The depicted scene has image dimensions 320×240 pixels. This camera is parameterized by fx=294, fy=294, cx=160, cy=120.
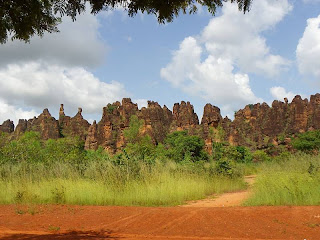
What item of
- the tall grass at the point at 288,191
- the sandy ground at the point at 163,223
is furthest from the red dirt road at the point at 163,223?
the tall grass at the point at 288,191

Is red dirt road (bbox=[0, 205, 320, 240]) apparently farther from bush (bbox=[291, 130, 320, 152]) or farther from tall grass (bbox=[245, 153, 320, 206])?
bush (bbox=[291, 130, 320, 152])

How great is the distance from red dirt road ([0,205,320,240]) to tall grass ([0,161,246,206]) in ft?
4.10

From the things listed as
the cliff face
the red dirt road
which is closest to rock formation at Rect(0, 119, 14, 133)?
the cliff face

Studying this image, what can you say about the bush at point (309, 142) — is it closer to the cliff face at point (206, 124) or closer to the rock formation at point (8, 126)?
the cliff face at point (206, 124)

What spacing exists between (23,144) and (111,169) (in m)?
8.53

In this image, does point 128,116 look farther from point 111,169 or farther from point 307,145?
point 111,169

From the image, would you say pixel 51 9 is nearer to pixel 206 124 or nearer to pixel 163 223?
pixel 163 223

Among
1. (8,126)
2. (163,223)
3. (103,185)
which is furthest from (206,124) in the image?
(163,223)

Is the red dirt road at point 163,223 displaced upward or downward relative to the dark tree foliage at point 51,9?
downward

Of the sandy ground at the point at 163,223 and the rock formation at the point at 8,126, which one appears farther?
the rock formation at the point at 8,126

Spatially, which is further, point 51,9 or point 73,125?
point 73,125

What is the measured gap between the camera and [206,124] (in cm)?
7244

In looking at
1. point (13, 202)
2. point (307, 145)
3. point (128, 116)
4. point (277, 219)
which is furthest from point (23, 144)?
point (128, 116)

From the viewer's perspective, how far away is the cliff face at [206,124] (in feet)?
222
